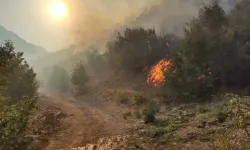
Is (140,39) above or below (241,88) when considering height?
above

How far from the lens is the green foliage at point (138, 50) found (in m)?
53.3

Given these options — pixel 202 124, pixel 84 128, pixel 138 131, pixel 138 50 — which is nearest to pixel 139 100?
pixel 84 128

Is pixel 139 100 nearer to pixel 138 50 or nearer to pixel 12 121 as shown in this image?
pixel 138 50

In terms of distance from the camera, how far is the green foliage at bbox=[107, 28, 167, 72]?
5331 cm

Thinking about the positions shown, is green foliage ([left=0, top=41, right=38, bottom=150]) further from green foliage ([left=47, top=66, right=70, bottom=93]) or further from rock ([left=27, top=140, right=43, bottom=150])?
green foliage ([left=47, top=66, right=70, bottom=93])

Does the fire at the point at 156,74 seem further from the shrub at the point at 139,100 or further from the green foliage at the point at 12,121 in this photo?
the green foliage at the point at 12,121

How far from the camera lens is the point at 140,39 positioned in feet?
184

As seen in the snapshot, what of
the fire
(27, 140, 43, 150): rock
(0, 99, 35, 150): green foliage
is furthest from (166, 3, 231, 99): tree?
(0, 99, 35, 150): green foliage

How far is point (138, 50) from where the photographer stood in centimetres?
5422

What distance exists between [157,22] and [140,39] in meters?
36.2

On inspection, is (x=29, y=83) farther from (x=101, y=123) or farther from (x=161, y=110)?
(x=161, y=110)

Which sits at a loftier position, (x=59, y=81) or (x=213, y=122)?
(x=59, y=81)

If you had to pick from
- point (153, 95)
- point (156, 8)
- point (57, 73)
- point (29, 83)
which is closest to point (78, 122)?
point (29, 83)

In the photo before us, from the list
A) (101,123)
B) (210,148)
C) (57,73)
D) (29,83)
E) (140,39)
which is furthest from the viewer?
(57,73)
